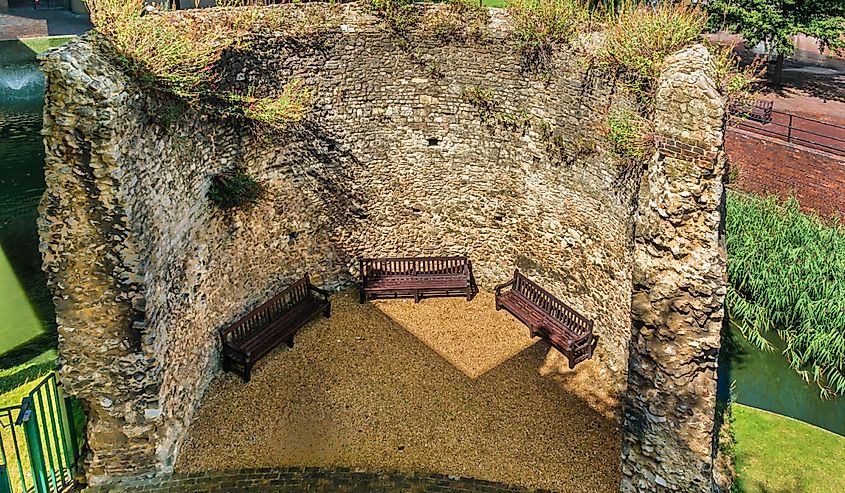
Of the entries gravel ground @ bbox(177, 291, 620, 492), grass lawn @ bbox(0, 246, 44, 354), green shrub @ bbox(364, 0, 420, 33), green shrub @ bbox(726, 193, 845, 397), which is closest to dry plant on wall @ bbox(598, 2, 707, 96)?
green shrub @ bbox(364, 0, 420, 33)

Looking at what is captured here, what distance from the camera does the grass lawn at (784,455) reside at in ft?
22.8

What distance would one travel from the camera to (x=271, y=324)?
9.10 m

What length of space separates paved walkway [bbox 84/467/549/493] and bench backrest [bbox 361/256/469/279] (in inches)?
140

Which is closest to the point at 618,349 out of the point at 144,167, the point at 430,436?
the point at 430,436

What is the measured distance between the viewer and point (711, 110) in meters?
5.43

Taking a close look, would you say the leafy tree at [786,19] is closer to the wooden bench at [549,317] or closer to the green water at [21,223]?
the wooden bench at [549,317]

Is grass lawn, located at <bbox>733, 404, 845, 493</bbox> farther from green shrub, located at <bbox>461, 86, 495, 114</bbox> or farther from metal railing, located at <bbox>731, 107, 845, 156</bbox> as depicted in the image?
metal railing, located at <bbox>731, 107, 845, 156</bbox>

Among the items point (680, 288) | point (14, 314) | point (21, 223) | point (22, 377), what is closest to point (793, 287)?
point (680, 288)

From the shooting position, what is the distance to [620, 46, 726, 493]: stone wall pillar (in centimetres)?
547

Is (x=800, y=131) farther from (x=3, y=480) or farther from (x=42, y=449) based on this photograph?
(x=3, y=480)

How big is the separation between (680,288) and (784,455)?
120 inches

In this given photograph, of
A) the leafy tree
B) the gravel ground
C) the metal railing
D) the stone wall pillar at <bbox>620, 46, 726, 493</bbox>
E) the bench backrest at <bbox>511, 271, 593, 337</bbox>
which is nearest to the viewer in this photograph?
the stone wall pillar at <bbox>620, 46, 726, 493</bbox>

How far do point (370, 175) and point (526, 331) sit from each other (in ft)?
9.83

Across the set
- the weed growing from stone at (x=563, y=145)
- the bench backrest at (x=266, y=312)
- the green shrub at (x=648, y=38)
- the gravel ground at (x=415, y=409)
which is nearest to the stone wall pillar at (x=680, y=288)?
the green shrub at (x=648, y=38)
